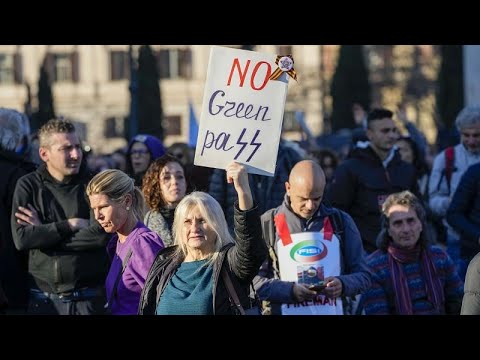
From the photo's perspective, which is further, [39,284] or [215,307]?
[39,284]

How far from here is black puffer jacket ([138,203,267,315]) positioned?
6301mm

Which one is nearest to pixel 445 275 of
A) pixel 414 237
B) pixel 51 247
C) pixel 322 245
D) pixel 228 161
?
pixel 414 237

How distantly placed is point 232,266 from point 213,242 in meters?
0.25

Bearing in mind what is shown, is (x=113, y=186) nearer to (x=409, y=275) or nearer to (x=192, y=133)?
(x=409, y=275)

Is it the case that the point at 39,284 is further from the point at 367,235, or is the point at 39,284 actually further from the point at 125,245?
the point at 367,235

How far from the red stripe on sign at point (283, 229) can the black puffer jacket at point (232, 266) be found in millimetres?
1233

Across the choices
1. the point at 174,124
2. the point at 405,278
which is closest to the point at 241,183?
the point at 405,278

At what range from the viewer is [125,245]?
7316 mm

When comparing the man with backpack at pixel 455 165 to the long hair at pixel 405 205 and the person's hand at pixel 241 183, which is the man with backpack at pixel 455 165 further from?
the person's hand at pixel 241 183

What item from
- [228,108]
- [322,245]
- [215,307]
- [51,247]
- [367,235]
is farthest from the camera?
[367,235]

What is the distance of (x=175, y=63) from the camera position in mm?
67250

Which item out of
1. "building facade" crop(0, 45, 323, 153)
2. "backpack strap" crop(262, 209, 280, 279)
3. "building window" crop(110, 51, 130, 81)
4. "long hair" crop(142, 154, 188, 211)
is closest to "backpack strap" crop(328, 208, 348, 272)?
"backpack strap" crop(262, 209, 280, 279)

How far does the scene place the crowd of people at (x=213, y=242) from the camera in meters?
6.55
